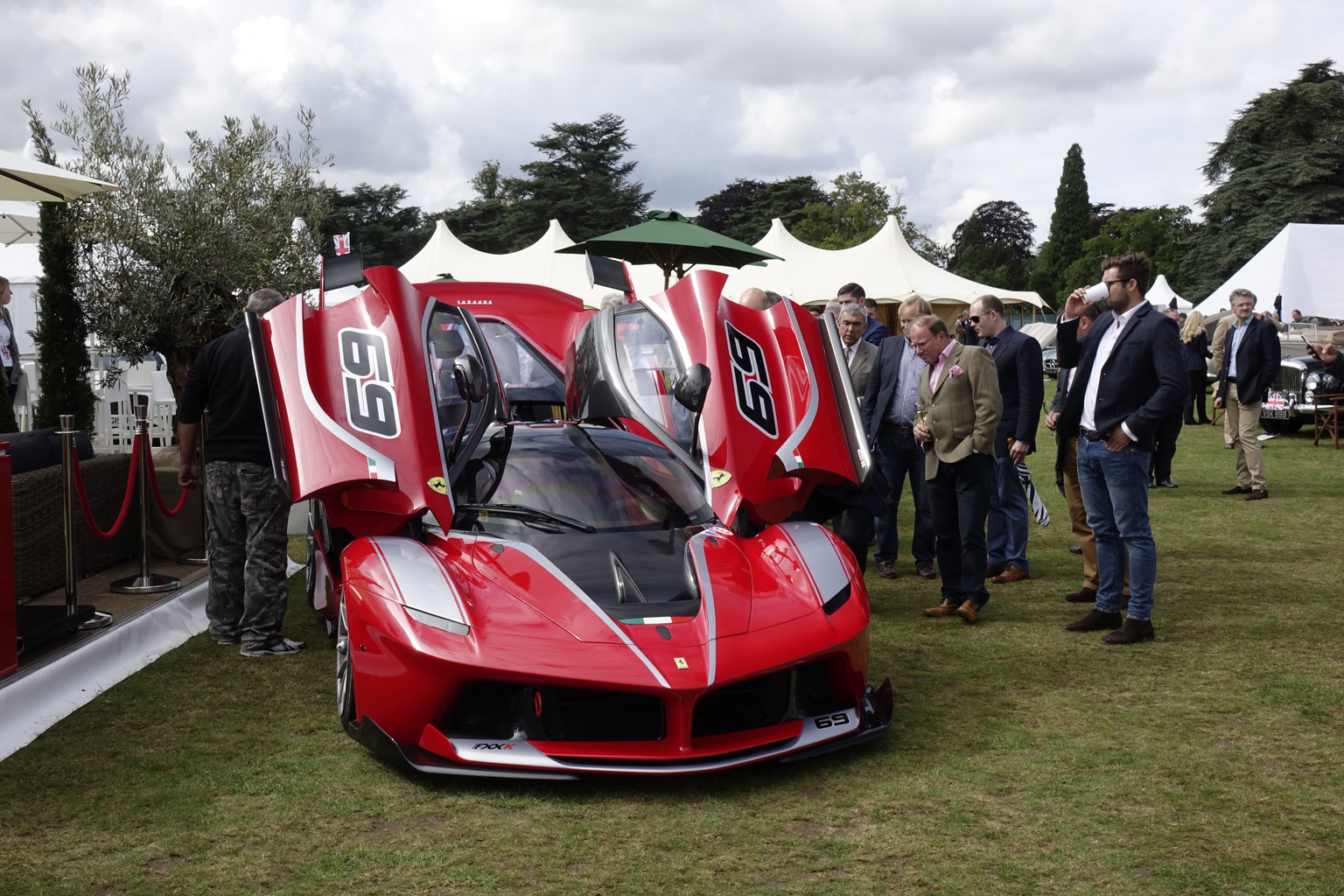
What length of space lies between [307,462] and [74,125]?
6652 millimetres

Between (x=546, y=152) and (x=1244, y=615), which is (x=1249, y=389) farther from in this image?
(x=546, y=152)

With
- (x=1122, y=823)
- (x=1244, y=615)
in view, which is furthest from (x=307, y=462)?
(x=1244, y=615)

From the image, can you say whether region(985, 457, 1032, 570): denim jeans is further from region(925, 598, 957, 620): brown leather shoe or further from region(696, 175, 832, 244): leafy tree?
region(696, 175, 832, 244): leafy tree

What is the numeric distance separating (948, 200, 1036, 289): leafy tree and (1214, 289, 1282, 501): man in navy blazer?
63.1 m

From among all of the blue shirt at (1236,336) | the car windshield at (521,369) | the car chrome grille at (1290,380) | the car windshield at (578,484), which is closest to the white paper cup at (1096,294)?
the car windshield at (578,484)

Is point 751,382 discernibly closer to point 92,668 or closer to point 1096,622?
point 1096,622

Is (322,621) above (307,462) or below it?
below

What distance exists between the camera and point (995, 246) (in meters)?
82.5

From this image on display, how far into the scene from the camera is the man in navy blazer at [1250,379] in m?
11.3

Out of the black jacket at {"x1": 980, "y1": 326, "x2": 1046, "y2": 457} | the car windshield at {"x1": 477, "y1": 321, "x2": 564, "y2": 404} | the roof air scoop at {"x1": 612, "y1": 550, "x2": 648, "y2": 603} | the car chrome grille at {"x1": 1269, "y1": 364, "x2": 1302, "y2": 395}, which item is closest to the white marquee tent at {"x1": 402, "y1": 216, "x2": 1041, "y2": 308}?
the car chrome grille at {"x1": 1269, "y1": 364, "x2": 1302, "y2": 395}

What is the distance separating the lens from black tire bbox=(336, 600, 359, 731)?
440 cm

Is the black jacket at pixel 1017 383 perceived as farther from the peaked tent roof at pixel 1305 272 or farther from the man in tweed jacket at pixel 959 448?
the peaked tent roof at pixel 1305 272

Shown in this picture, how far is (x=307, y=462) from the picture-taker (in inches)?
193

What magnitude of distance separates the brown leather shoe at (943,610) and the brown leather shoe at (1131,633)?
3.07ft
